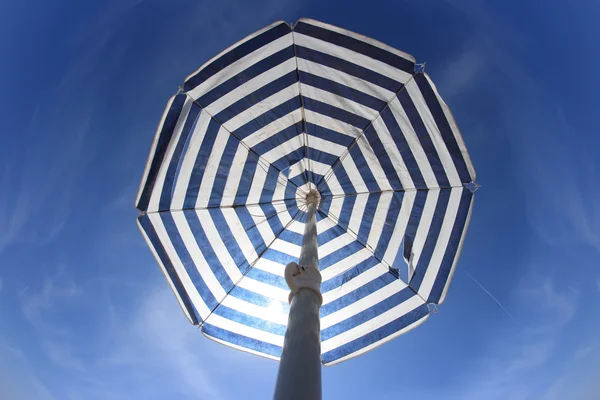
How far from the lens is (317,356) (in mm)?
2488

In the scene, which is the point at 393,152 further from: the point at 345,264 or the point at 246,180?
the point at 246,180

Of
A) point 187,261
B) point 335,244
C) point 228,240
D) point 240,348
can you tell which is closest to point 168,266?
point 187,261

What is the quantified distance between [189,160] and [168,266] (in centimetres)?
165

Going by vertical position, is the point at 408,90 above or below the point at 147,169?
above

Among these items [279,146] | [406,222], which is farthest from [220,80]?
[406,222]

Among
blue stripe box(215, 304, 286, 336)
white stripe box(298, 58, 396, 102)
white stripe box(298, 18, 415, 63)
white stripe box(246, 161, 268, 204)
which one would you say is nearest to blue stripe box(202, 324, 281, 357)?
blue stripe box(215, 304, 286, 336)

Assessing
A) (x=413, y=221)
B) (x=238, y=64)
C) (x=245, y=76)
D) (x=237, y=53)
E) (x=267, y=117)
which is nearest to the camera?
(x=237, y=53)

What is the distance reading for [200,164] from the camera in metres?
5.65

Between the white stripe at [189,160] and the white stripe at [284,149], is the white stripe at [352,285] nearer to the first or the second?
the white stripe at [284,149]

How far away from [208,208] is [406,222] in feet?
10.1

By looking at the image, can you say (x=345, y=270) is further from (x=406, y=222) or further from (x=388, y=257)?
(x=406, y=222)

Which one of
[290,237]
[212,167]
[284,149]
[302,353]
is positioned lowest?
[302,353]

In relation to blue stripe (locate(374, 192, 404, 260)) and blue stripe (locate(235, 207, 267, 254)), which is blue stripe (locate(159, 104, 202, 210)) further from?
blue stripe (locate(374, 192, 404, 260))

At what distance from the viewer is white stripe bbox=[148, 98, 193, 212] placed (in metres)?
5.28
